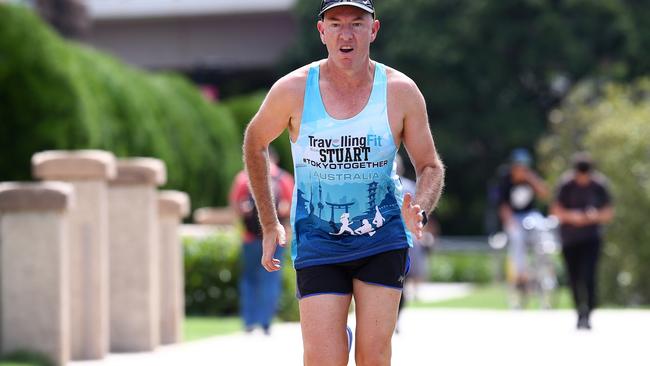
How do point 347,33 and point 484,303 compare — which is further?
point 484,303

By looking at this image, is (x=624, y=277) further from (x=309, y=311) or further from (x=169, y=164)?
(x=309, y=311)

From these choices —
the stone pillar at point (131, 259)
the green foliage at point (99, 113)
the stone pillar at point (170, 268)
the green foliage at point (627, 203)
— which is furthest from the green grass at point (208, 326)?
the green foliage at point (627, 203)

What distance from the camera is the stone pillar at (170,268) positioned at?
46.2 feet

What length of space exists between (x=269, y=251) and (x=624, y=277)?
58.9 feet

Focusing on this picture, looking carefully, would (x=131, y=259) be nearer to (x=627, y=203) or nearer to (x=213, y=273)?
(x=213, y=273)

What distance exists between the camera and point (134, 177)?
510 inches

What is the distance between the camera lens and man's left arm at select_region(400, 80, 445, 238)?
6715mm

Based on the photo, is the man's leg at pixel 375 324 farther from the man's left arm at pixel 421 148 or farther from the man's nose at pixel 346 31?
the man's nose at pixel 346 31

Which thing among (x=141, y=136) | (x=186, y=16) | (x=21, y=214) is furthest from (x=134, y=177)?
(x=186, y=16)

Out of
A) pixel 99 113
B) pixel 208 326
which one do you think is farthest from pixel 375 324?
pixel 99 113

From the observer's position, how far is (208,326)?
17.1 metres

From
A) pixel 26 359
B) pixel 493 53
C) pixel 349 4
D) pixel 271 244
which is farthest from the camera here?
pixel 493 53

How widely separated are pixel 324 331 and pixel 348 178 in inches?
26.4

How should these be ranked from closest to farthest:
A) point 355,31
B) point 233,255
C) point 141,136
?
point 355,31 < point 233,255 < point 141,136
